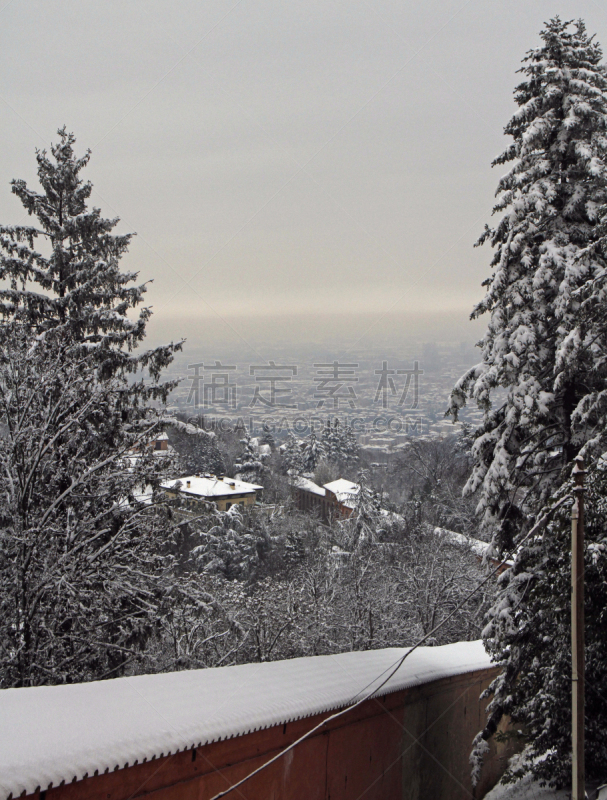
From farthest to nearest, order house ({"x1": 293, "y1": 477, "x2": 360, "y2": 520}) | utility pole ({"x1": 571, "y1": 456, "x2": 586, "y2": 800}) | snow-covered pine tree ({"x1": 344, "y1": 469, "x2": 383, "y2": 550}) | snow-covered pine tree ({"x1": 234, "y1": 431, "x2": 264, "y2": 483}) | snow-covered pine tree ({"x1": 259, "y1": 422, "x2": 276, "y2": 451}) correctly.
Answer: snow-covered pine tree ({"x1": 259, "y1": 422, "x2": 276, "y2": 451}), snow-covered pine tree ({"x1": 234, "y1": 431, "x2": 264, "y2": 483}), house ({"x1": 293, "y1": 477, "x2": 360, "y2": 520}), snow-covered pine tree ({"x1": 344, "y1": 469, "x2": 383, "y2": 550}), utility pole ({"x1": 571, "y1": 456, "x2": 586, "y2": 800})

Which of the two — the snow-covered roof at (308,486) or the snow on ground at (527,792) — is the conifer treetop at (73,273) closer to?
the snow on ground at (527,792)

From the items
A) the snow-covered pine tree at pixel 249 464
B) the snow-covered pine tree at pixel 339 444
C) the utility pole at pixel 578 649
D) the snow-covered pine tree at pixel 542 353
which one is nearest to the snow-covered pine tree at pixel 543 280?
the snow-covered pine tree at pixel 542 353

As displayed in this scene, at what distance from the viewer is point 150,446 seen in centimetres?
1255

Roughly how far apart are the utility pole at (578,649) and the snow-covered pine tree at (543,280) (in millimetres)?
3427

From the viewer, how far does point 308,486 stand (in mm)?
62438

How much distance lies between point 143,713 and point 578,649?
4.02 m

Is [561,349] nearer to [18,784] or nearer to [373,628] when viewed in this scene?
[18,784]

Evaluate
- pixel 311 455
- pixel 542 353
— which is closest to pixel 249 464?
pixel 311 455

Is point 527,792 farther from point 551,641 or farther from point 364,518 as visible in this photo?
point 364,518

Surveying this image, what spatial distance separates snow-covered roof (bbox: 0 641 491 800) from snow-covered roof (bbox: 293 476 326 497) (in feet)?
171

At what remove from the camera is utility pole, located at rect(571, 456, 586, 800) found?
5211 millimetres

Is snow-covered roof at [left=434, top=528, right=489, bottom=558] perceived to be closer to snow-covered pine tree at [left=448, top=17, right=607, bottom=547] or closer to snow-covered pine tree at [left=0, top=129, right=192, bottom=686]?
snow-covered pine tree at [left=0, top=129, right=192, bottom=686]

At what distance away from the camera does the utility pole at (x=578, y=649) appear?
5211 mm

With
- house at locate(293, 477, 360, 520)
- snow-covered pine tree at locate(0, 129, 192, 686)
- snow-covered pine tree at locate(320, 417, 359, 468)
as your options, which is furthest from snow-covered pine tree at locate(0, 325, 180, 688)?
snow-covered pine tree at locate(320, 417, 359, 468)
